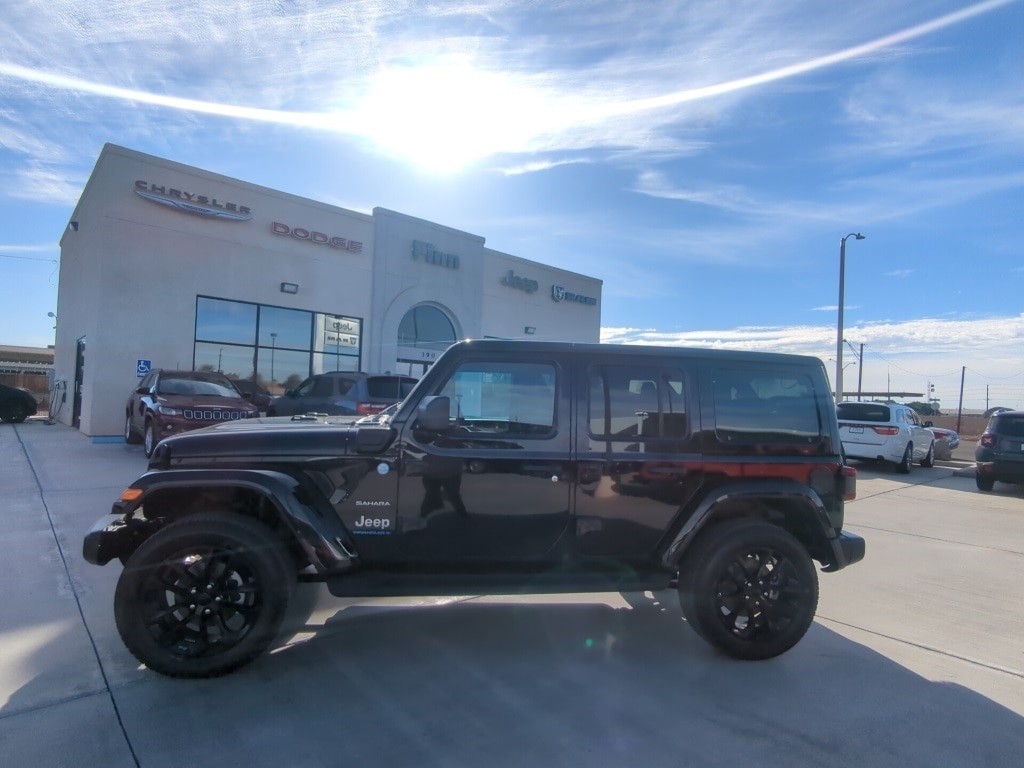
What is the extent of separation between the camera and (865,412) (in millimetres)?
15109

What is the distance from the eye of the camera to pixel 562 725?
316 centimetres

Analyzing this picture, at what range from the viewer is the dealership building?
14820 mm

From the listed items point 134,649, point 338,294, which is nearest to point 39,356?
point 338,294

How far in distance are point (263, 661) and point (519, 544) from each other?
5.38 feet

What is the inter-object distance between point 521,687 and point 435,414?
1580mm

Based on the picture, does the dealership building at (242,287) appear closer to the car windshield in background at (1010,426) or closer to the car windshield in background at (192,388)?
the car windshield in background at (192,388)

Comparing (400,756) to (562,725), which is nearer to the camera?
(400,756)

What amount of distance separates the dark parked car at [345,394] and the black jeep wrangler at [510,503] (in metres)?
6.31

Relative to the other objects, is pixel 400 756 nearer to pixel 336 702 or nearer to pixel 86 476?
pixel 336 702

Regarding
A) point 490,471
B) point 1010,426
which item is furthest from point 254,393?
point 1010,426

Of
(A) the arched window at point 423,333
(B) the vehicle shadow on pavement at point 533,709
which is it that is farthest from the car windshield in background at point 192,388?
(A) the arched window at point 423,333

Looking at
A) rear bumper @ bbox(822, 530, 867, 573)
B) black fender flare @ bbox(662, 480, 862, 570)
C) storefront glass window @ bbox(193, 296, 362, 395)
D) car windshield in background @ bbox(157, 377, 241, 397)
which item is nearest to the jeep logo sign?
black fender flare @ bbox(662, 480, 862, 570)

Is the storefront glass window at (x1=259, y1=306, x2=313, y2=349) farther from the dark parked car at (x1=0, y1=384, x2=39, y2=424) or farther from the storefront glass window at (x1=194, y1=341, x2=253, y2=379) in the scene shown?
the dark parked car at (x1=0, y1=384, x2=39, y2=424)

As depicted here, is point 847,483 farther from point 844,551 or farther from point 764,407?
point 764,407
